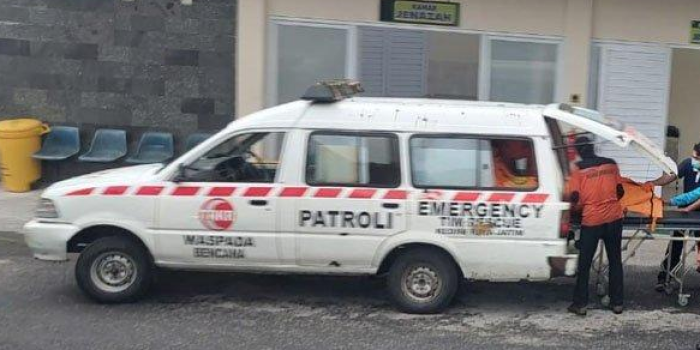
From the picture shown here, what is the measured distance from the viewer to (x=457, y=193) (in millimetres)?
7082

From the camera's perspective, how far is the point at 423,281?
7238 millimetres

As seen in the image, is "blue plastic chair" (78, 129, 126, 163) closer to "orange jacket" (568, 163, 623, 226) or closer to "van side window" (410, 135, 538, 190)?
"van side window" (410, 135, 538, 190)

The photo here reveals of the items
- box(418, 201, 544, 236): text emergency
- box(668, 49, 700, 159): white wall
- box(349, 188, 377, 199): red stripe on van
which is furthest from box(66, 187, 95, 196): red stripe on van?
box(668, 49, 700, 159): white wall

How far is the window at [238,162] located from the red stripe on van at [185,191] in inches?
4.0

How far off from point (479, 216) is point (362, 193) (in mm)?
990

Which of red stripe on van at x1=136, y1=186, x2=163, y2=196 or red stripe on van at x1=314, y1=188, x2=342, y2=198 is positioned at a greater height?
red stripe on van at x1=314, y1=188, x2=342, y2=198

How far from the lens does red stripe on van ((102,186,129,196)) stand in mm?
7199

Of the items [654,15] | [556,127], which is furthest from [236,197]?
[654,15]

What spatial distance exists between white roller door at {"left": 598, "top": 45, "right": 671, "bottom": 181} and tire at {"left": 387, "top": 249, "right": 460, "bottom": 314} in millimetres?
6308

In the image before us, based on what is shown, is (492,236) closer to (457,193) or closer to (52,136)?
(457,193)

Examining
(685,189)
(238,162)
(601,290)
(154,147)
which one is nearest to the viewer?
(238,162)

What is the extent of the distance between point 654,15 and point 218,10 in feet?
21.1

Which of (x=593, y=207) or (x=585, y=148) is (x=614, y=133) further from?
(x=593, y=207)

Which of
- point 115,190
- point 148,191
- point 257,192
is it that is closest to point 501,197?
point 257,192
